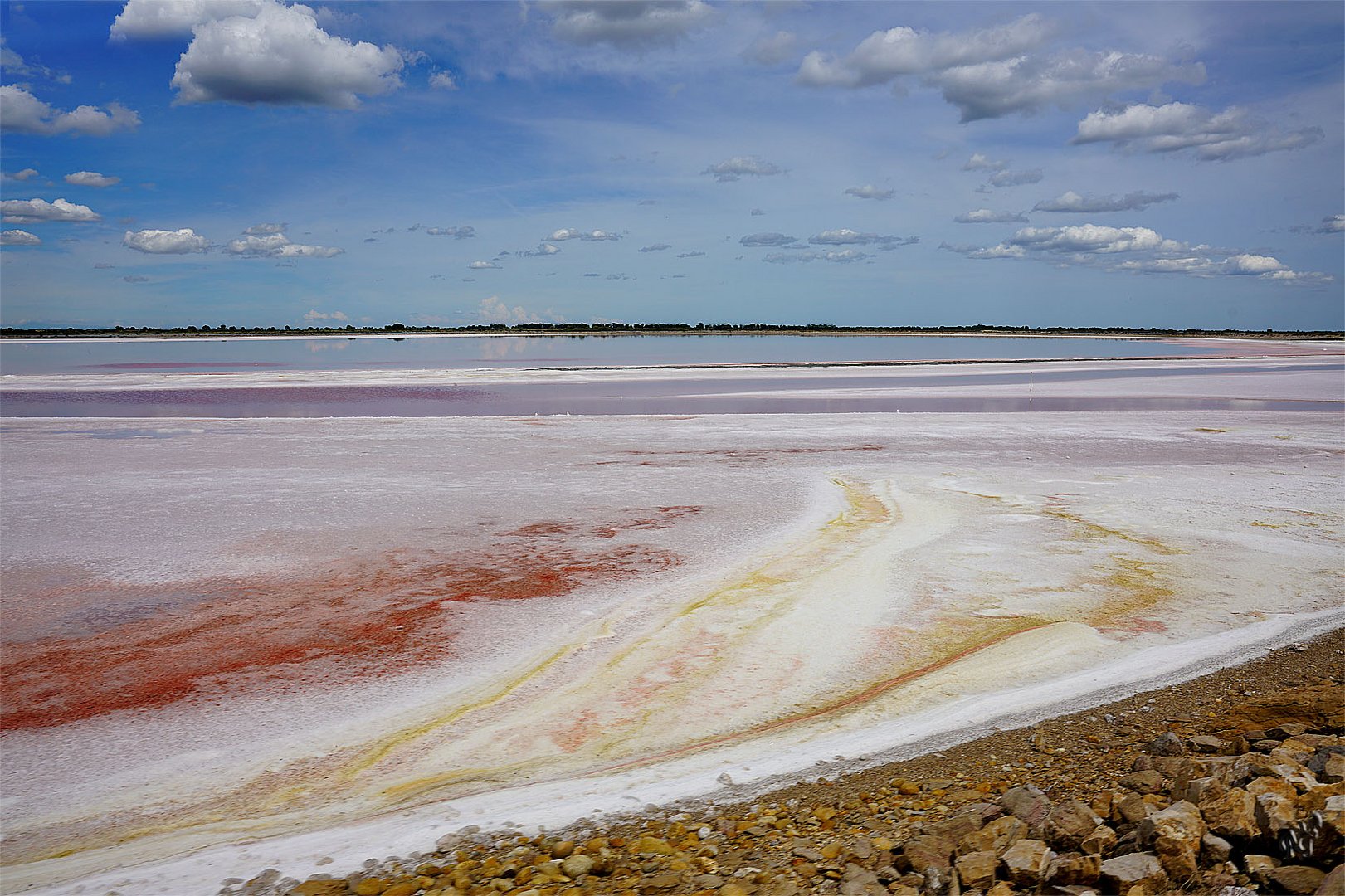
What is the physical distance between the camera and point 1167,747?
158 inches

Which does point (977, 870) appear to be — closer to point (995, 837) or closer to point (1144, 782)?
point (995, 837)

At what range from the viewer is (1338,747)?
3578mm

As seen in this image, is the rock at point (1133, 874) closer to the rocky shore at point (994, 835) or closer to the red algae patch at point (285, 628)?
the rocky shore at point (994, 835)

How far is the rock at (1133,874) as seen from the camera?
9.28 ft

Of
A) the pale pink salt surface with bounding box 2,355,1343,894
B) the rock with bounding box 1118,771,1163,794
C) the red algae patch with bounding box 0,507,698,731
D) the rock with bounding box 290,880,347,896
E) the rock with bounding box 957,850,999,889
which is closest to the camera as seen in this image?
the rock with bounding box 957,850,999,889

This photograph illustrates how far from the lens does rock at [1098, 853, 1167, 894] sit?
283cm

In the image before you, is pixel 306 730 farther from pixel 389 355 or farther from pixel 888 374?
pixel 389 355

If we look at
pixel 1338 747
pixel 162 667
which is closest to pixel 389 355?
pixel 162 667

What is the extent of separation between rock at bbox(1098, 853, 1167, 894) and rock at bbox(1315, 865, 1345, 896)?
417mm

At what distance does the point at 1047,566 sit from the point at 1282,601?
5.25ft

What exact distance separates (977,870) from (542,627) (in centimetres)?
365

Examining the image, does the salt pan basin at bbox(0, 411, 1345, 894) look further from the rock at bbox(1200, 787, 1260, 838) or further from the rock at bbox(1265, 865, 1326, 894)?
the rock at bbox(1265, 865, 1326, 894)

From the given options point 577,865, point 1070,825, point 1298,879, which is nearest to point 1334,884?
point 1298,879

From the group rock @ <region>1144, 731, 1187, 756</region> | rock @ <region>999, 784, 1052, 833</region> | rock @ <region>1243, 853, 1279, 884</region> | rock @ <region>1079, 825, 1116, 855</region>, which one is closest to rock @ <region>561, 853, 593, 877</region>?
rock @ <region>999, 784, 1052, 833</region>
